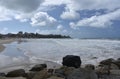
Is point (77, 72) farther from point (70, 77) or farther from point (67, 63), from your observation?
point (67, 63)

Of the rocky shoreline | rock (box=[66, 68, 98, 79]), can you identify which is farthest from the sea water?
rock (box=[66, 68, 98, 79])

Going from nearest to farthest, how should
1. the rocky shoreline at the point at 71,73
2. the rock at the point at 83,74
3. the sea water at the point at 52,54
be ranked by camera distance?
the rock at the point at 83,74
the rocky shoreline at the point at 71,73
the sea water at the point at 52,54

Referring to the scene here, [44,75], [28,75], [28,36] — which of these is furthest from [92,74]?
[28,36]

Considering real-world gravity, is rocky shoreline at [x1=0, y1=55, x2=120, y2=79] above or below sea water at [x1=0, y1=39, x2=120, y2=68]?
above

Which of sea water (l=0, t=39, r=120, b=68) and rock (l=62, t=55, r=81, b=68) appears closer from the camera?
rock (l=62, t=55, r=81, b=68)

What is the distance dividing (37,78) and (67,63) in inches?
218

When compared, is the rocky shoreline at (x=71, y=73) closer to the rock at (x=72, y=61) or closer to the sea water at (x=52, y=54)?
the rock at (x=72, y=61)

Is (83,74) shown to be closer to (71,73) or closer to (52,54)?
(71,73)

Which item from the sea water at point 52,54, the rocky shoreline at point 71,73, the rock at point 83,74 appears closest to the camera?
the rock at point 83,74

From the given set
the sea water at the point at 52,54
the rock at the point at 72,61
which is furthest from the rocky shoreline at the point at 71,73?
the sea water at the point at 52,54

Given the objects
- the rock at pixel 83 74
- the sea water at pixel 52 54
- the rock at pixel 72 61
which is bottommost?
the sea water at pixel 52 54

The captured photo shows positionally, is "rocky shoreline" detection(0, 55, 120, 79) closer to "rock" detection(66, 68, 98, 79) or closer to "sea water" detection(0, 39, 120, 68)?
"rock" detection(66, 68, 98, 79)

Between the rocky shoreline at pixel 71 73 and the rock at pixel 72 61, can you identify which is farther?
the rock at pixel 72 61

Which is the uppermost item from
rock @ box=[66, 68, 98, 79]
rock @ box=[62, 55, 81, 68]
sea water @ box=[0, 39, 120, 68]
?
rock @ box=[66, 68, 98, 79]
